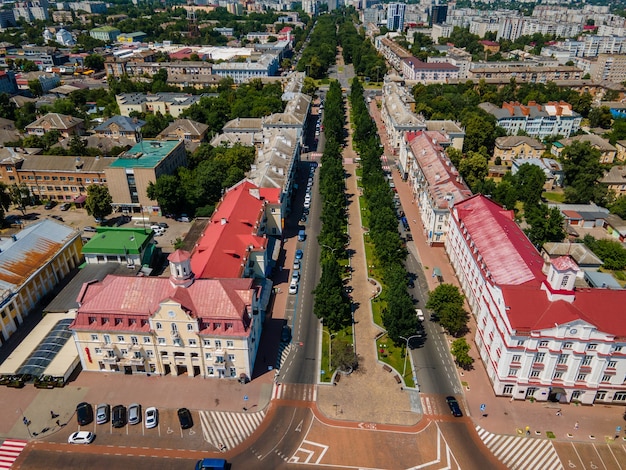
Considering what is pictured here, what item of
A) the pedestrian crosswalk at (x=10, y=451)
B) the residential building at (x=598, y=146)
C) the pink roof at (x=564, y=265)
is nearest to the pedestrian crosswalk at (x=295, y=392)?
the pedestrian crosswalk at (x=10, y=451)

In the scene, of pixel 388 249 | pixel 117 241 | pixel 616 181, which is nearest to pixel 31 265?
pixel 117 241

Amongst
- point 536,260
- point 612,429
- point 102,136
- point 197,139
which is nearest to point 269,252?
point 536,260

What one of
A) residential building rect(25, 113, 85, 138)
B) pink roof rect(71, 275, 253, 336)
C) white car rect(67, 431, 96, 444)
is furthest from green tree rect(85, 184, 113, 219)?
residential building rect(25, 113, 85, 138)

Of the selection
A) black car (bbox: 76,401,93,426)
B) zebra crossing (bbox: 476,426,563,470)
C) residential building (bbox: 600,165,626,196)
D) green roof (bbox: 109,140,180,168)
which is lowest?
zebra crossing (bbox: 476,426,563,470)

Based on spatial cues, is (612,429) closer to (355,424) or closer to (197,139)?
(355,424)

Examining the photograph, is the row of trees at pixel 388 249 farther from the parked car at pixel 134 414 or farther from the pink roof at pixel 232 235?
the parked car at pixel 134 414

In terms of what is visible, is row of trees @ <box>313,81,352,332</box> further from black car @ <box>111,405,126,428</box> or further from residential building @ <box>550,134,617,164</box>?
residential building @ <box>550,134,617,164</box>

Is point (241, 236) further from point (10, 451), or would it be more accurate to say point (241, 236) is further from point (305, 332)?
point (10, 451)
